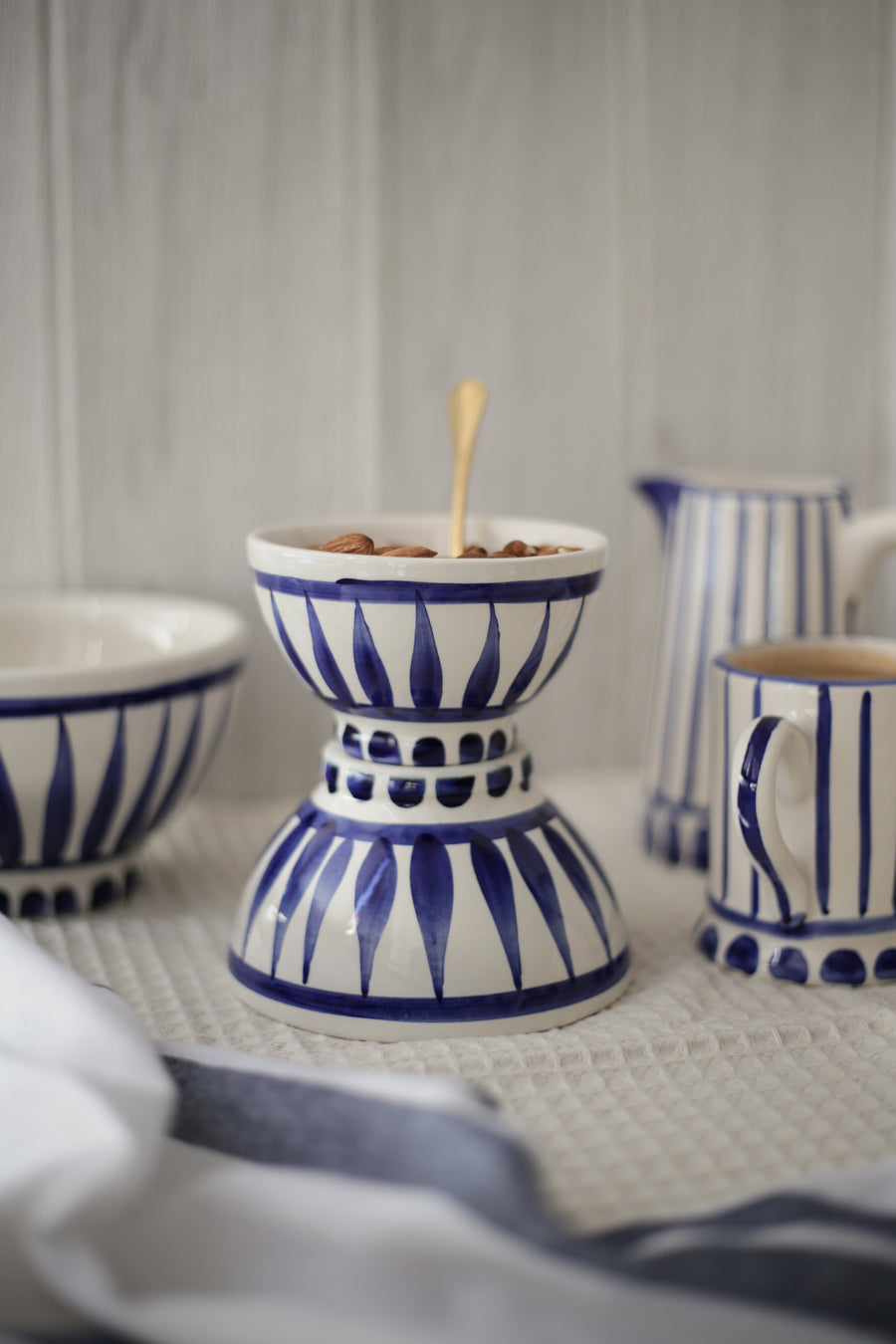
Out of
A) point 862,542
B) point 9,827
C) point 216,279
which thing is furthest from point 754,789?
point 216,279

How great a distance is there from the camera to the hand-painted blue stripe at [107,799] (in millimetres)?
540

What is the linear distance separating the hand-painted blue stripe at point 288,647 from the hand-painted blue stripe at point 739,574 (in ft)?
0.85

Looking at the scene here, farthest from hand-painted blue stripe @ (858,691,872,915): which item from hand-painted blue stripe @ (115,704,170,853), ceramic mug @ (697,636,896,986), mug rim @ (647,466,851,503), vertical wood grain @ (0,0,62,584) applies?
vertical wood grain @ (0,0,62,584)

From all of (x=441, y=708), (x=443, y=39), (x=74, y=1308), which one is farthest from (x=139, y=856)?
(x=443, y=39)

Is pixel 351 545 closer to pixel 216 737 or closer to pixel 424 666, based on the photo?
pixel 424 666

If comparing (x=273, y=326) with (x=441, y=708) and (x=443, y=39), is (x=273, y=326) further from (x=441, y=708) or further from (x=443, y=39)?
(x=441, y=708)

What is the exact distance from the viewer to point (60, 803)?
540 mm

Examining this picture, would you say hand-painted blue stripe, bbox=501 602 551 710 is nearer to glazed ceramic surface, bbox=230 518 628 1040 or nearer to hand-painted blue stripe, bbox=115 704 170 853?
glazed ceramic surface, bbox=230 518 628 1040

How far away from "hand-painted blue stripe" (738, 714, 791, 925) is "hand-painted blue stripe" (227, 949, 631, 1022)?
0.09m

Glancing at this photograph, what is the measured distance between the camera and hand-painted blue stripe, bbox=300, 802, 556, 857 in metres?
0.48

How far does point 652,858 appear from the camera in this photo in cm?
68

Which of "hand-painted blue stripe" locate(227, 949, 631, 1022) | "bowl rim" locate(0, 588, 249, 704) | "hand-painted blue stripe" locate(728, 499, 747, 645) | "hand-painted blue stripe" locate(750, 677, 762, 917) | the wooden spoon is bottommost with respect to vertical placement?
"hand-painted blue stripe" locate(227, 949, 631, 1022)

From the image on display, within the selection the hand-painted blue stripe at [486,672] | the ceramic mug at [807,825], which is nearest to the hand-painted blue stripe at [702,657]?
the ceramic mug at [807,825]

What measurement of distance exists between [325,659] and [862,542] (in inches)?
12.9
